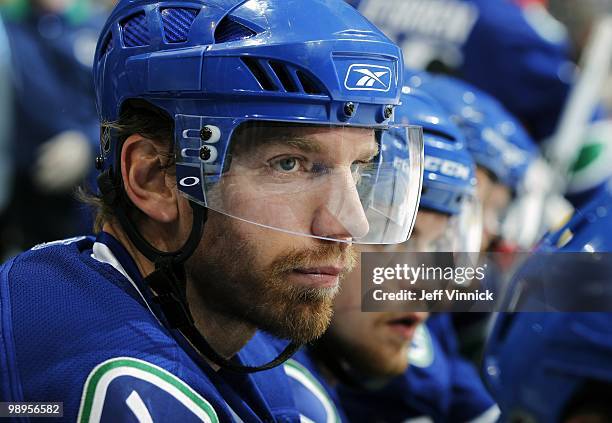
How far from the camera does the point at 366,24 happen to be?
1.80m

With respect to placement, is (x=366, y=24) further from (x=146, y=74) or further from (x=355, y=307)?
(x=355, y=307)

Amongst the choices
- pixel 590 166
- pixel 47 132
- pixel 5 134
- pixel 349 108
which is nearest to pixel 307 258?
pixel 349 108

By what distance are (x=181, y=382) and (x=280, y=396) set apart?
0.39 metres

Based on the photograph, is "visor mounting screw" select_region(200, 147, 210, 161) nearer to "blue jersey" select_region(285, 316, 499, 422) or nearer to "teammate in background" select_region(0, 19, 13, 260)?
"blue jersey" select_region(285, 316, 499, 422)

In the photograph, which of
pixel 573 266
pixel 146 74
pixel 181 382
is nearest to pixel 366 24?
pixel 146 74

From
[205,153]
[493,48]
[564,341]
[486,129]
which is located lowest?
[493,48]

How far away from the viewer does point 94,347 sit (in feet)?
5.28

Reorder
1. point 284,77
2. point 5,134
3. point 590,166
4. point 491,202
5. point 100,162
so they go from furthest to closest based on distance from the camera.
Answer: point 5,134 < point 590,166 < point 491,202 < point 100,162 < point 284,77

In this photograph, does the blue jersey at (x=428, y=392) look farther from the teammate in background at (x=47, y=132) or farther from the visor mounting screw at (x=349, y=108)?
the teammate in background at (x=47, y=132)

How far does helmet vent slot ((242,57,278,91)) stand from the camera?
1.69m

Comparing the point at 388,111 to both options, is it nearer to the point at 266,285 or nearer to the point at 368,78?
the point at 368,78

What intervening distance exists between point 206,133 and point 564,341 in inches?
25.2

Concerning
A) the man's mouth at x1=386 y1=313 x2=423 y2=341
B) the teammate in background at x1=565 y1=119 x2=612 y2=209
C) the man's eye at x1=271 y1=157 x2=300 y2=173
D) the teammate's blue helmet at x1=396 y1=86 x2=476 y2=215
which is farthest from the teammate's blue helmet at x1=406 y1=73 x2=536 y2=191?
the man's eye at x1=271 y1=157 x2=300 y2=173

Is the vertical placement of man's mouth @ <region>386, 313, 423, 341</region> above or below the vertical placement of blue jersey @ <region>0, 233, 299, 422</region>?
below
